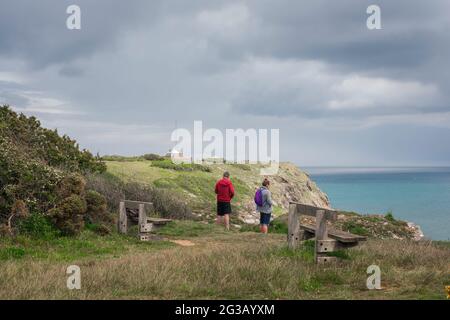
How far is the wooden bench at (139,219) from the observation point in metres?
15.9

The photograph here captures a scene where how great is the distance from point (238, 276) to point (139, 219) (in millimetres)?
7533

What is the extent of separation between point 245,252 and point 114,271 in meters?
3.17

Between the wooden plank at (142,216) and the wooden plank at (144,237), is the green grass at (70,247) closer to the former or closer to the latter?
the wooden plank at (144,237)

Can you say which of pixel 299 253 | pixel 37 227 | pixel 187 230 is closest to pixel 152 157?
pixel 187 230

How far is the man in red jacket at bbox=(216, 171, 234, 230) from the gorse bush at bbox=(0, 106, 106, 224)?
579 centimetres

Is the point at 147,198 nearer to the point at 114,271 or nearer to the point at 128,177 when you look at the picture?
the point at 128,177

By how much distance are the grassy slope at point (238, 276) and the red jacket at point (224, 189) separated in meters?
7.79

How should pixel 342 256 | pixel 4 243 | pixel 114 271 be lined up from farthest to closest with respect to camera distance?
1. pixel 4 243
2. pixel 342 256
3. pixel 114 271

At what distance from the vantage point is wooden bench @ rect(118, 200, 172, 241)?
A: 1589 cm

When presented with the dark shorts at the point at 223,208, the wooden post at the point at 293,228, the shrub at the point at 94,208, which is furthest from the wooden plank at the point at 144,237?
the wooden post at the point at 293,228

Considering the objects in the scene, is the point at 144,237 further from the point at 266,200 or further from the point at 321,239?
the point at 321,239

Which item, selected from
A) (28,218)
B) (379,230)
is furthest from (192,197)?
(28,218)
